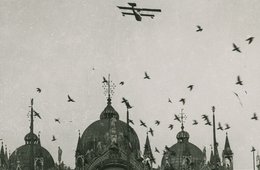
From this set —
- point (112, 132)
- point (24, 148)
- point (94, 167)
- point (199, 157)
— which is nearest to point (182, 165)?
point (199, 157)

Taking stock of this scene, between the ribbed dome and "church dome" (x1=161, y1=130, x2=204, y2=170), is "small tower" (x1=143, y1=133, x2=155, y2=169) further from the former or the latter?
the ribbed dome

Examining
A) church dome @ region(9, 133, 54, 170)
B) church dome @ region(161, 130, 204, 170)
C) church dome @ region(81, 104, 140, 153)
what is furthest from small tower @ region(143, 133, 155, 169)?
church dome @ region(9, 133, 54, 170)

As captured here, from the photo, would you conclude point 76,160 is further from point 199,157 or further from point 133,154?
point 199,157

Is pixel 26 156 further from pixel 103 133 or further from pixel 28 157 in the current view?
pixel 103 133

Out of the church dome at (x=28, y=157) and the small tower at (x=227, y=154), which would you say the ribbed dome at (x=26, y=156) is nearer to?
the church dome at (x=28, y=157)

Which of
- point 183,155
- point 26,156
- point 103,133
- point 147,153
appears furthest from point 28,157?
point 183,155

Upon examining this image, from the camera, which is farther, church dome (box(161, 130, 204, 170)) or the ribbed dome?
the ribbed dome
